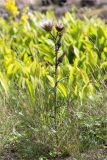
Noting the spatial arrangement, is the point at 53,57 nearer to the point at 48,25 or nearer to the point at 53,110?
the point at 53,110

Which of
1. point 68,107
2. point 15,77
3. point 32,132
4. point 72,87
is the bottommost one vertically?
point 32,132

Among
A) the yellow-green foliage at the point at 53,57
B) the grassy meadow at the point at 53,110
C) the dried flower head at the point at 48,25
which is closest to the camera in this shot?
the dried flower head at the point at 48,25

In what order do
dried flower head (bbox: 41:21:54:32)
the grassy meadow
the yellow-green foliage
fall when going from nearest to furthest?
dried flower head (bbox: 41:21:54:32)
the grassy meadow
the yellow-green foliage

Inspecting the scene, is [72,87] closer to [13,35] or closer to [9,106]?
[9,106]

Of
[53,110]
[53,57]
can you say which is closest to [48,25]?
[53,110]

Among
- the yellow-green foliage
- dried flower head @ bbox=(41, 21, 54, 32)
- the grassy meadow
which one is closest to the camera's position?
dried flower head @ bbox=(41, 21, 54, 32)

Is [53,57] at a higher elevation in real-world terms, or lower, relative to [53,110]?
higher

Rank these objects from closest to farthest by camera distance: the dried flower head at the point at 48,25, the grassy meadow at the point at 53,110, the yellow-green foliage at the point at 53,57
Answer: the dried flower head at the point at 48,25
the grassy meadow at the point at 53,110
the yellow-green foliage at the point at 53,57

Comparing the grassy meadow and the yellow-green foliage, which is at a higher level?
the yellow-green foliage

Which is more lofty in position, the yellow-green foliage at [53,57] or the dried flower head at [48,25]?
the yellow-green foliage at [53,57]

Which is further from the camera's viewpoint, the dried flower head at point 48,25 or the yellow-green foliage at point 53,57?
the yellow-green foliage at point 53,57

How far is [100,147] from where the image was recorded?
321 cm

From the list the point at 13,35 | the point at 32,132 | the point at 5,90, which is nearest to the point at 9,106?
the point at 5,90

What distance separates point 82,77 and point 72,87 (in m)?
0.14
